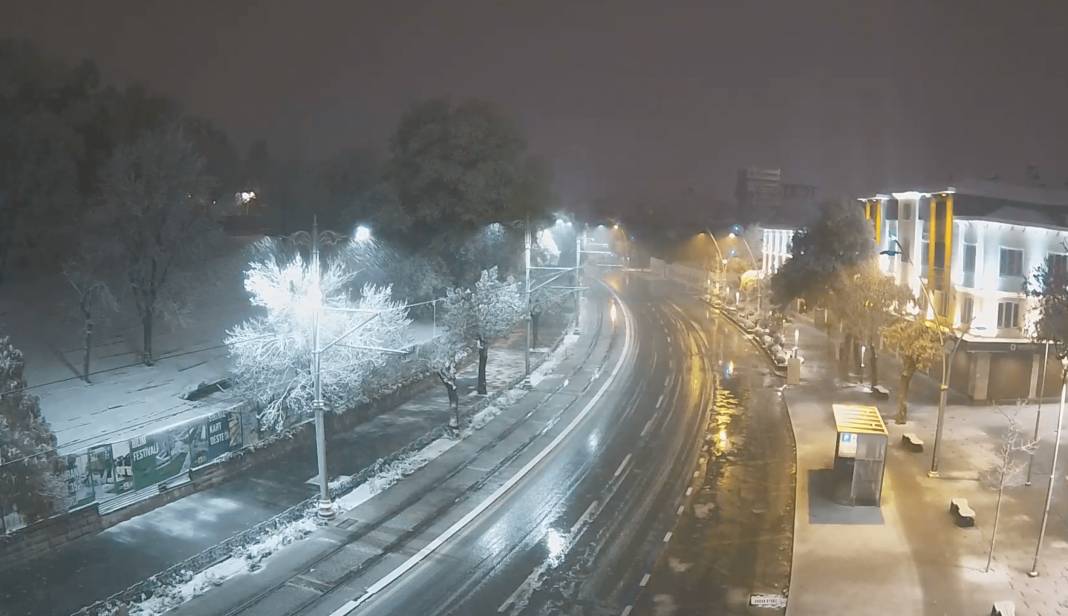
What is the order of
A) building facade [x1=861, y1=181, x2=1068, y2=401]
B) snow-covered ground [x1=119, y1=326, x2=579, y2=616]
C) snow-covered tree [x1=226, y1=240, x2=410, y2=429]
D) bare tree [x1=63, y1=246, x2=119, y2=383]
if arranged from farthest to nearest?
bare tree [x1=63, y1=246, x2=119, y2=383] → building facade [x1=861, y1=181, x2=1068, y2=401] → snow-covered tree [x1=226, y1=240, x2=410, y2=429] → snow-covered ground [x1=119, y1=326, x2=579, y2=616]

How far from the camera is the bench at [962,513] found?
782 inches

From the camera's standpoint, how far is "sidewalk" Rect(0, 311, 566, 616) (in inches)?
639

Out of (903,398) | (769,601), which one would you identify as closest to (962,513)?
(769,601)

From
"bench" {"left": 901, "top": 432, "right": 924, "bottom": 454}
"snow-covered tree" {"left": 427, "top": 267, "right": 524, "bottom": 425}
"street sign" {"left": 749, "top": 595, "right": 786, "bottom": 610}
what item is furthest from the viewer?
"snow-covered tree" {"left": 427, "top": 267, "right": 524, "bottom": 425}

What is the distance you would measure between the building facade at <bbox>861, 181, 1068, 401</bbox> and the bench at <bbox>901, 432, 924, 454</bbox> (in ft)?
22.0

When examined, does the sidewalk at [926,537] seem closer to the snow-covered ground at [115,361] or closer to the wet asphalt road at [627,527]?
the wet asphalt road at [627,527]

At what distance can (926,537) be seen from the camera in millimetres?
19328

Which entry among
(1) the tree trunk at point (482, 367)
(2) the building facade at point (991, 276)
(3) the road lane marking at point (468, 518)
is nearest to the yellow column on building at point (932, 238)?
(2) the building facade at point (991, 276)

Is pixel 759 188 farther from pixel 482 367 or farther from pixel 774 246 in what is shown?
pixel 482 367

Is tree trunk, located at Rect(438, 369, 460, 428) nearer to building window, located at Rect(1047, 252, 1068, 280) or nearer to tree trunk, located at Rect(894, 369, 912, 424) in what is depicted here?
tree trunk, located at Rect(894, 369, 912, 424)

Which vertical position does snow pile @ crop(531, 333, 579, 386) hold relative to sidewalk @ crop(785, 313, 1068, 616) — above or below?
above

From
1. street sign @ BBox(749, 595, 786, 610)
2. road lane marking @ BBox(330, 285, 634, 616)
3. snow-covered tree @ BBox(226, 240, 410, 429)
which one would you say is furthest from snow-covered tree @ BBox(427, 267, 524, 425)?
street sign @ BBox(749, 595, 786, 610)

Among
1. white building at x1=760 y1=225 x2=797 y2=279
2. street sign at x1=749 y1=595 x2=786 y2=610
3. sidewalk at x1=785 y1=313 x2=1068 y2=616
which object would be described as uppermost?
white building at x1=760 y1=225 x2=797 y2=279

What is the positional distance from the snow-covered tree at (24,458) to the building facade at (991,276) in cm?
2890
